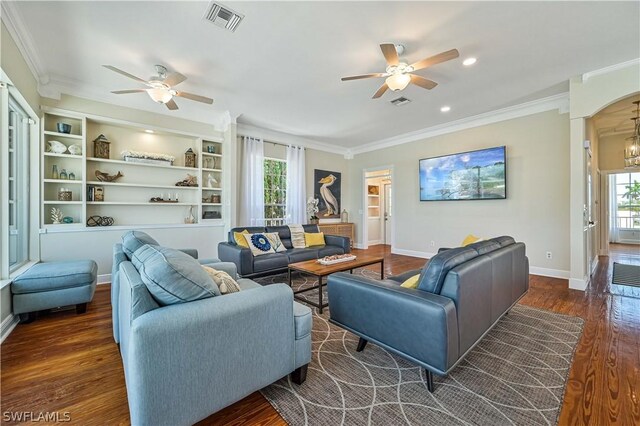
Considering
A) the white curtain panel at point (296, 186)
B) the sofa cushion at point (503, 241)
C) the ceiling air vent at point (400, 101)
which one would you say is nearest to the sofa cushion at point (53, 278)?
the white curtain panel at point (296, 186)

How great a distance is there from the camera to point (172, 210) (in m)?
4.58

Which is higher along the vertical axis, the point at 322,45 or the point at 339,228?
the point at 322,45

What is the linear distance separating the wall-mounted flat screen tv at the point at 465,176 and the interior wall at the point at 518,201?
0.42 ft

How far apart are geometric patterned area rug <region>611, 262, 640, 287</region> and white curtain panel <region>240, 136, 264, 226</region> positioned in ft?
19.5

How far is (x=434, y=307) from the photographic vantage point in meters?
1.44

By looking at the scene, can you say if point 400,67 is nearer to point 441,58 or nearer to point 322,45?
point 441,58

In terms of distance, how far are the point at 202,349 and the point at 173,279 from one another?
14.1 inches

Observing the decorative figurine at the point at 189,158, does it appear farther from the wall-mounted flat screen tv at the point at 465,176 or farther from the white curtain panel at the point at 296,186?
the wall-mounted flat screen tv at the point at 465,176

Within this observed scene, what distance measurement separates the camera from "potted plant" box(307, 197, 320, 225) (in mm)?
6383

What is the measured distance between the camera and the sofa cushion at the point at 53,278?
95.0 inches

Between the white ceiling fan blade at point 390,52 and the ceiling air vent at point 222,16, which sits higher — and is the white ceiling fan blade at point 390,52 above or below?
below

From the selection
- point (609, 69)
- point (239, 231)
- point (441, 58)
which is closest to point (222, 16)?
point (441, 58)

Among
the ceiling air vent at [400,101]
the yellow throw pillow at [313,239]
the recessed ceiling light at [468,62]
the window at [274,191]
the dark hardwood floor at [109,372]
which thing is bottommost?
the dark hardwood floor at [109,372]

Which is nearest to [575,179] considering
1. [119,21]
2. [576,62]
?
[576,62]
